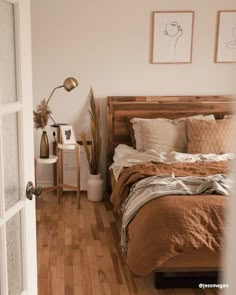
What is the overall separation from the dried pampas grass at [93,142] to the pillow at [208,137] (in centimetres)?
106

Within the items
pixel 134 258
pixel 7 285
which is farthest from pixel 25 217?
pixel 134 258

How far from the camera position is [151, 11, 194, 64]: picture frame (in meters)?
4.45

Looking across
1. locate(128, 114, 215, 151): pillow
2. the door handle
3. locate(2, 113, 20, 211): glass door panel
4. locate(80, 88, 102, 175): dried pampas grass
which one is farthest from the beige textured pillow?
locate(2, 113, 20, 211): glass door panel

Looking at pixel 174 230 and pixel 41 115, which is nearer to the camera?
pixel 174 230

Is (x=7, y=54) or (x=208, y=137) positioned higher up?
(x=7, y=54)

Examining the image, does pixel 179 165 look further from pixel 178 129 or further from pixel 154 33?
pixel 154 33

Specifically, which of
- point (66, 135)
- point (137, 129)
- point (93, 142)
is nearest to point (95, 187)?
point (93, 142)

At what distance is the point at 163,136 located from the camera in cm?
415

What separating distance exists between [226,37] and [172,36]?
0.66 m

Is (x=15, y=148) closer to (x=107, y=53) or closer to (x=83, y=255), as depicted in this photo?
(x=83, y=255)

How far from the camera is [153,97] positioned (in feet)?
15.0

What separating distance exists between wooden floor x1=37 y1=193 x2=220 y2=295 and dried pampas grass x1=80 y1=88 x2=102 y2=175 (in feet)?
1.58

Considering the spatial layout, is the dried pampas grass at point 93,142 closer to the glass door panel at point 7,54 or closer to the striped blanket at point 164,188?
the striped blanket at point 164,188

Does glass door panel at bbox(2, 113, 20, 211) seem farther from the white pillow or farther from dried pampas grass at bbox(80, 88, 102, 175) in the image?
dried pampas grass at bbox(80, 88, 102, 175)
